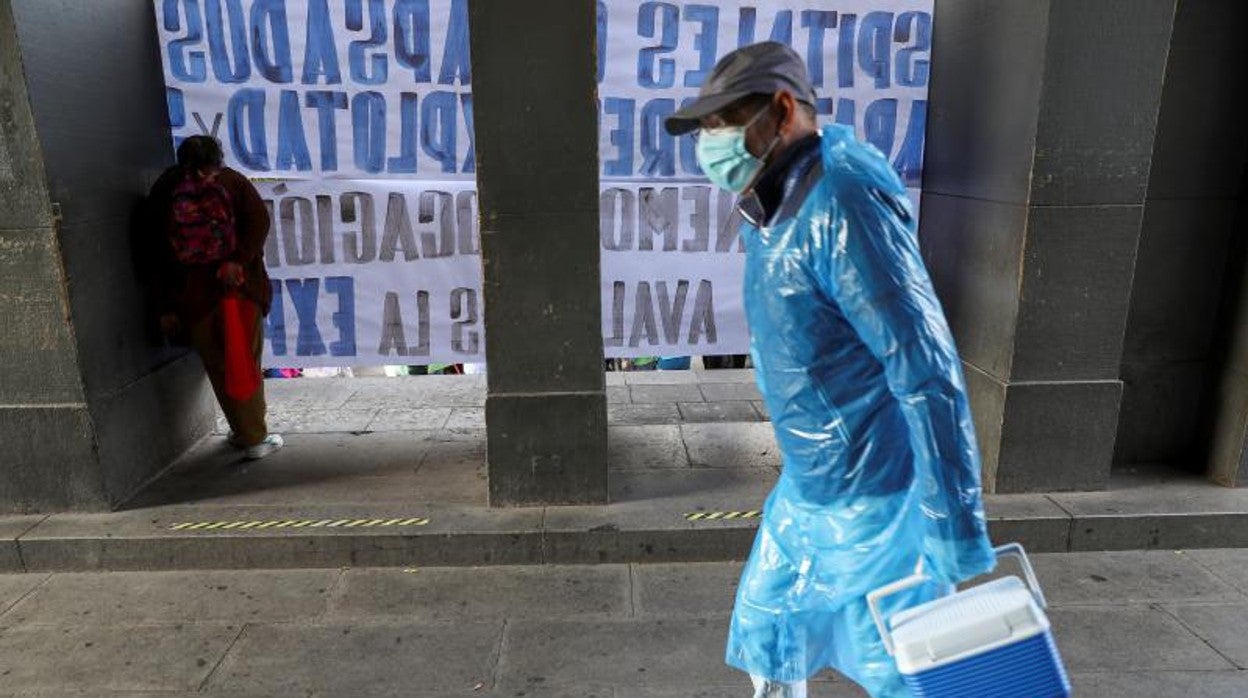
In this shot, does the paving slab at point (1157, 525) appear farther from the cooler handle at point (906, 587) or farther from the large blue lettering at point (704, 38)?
the large blue lettering at point (704, 38)

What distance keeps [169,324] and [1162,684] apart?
16.7 feet

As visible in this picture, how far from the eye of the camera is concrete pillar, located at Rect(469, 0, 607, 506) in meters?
3.96

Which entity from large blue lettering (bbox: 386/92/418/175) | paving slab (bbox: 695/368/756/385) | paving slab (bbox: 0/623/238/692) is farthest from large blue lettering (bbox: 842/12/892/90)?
paving slab (bbox: 0/623/238/692)

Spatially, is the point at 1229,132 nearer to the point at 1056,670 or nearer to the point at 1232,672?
the point at 1232,672

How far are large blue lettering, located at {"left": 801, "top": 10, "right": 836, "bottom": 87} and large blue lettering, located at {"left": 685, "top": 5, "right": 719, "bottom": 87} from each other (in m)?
0.57

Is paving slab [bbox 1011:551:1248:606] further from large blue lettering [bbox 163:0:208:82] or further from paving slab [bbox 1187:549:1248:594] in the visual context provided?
large blue lettering [bbox 163:0:208:82]

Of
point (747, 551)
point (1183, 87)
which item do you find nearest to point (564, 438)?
point (747, 551)

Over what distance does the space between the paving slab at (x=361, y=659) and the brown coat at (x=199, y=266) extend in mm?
2075

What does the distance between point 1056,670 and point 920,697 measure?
0.26 m

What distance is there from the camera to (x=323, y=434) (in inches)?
223

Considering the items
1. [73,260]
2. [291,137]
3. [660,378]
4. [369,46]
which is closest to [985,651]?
[73,260]

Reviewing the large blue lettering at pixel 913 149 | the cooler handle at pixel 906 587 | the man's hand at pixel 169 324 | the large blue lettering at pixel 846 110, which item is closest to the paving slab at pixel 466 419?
the man's hand at pixel 169 324

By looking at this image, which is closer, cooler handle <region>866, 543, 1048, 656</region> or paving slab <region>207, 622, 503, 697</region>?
cooler handle <region>866, 543, 1048, 656</region>

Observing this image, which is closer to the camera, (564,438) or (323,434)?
(564,438)
